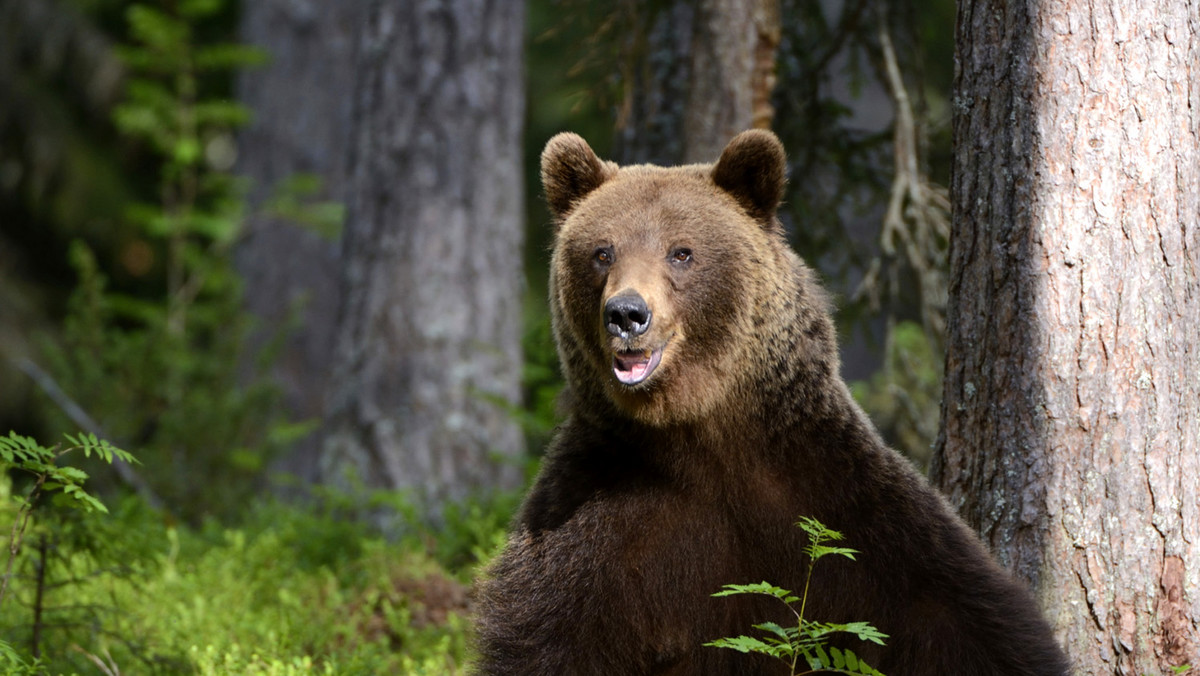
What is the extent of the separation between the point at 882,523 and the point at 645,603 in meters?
0.83

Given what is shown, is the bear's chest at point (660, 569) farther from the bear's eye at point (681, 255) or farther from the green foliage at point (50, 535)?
the green foliage at point (50, 535)

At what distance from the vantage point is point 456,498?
Answer: 855 cm

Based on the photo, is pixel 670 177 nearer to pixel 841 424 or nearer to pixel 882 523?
pixel 841 424

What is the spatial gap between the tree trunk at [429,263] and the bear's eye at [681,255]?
4280mm

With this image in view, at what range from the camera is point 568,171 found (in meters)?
4.54

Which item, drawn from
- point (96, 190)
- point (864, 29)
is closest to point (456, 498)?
point (864, 29)

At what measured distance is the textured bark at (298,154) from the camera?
46.0 feet

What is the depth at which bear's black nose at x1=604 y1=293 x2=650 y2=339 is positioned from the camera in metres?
3.73

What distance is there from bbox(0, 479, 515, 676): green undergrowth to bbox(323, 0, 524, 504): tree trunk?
3.49ft

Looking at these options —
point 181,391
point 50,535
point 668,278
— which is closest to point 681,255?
point 668,278

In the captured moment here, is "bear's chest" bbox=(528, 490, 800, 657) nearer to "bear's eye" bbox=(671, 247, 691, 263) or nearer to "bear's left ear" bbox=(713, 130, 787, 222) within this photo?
"bear's eye" bbox=(671, 247, 691, 263)

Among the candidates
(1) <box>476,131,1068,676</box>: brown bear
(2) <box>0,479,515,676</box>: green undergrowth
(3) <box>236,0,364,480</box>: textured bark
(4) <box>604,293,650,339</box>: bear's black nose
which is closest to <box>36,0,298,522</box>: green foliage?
(2) <box>0,479,515,676</box>: green undergrowth

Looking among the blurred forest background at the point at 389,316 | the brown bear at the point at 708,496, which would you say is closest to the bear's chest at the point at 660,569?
the brown bear at the point at 708,496

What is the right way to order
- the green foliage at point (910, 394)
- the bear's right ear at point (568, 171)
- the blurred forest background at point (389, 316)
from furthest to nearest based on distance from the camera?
the green foliage at point (910, 394) < the blurred forest background at point (389, 316) < the bear's right ear at point (568, 171)
